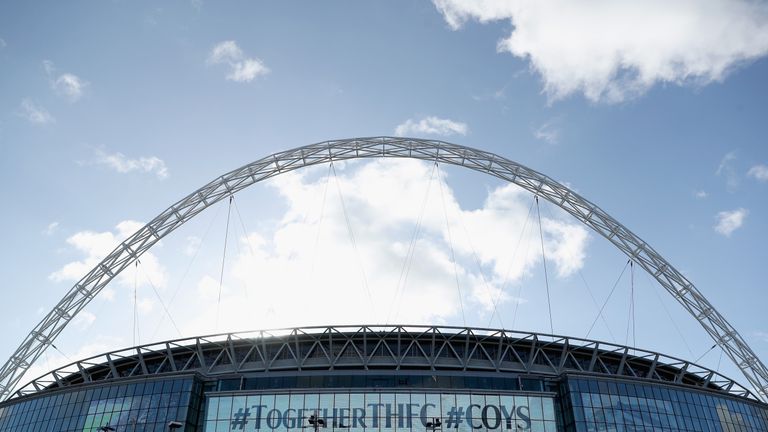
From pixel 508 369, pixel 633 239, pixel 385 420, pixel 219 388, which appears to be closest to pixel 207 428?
pixel 219 388

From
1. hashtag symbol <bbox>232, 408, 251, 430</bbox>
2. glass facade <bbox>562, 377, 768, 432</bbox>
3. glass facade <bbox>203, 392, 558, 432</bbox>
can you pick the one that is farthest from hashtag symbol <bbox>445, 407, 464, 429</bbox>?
hashtag symbol <bbox>232, 408, 251, 430</bbox>

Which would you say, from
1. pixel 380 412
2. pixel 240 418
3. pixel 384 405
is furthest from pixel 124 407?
pixel 384 405

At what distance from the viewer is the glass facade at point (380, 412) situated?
5219 cm

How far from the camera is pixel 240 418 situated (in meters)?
53.2

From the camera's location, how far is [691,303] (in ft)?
225

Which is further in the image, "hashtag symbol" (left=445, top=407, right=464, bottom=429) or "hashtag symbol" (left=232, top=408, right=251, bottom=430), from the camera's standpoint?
"hashtag symbol" (left=232, top=408, right=251, bottom=430)

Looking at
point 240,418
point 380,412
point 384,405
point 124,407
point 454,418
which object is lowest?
point 454,418

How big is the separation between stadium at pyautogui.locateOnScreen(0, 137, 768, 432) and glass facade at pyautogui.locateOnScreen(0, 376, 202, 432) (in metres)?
0.11

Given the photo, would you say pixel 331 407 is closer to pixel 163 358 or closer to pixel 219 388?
pixel 219 388

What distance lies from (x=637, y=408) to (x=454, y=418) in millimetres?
16431

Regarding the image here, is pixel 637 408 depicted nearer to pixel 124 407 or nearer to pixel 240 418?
pixel 240 418

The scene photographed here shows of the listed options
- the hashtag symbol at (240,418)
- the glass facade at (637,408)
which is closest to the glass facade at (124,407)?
the hashtag symbol at (240,418)

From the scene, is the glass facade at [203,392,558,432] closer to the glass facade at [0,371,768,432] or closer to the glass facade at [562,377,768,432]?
the glass facade at [0,371,768,432]

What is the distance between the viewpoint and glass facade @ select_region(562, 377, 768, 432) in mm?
54000
